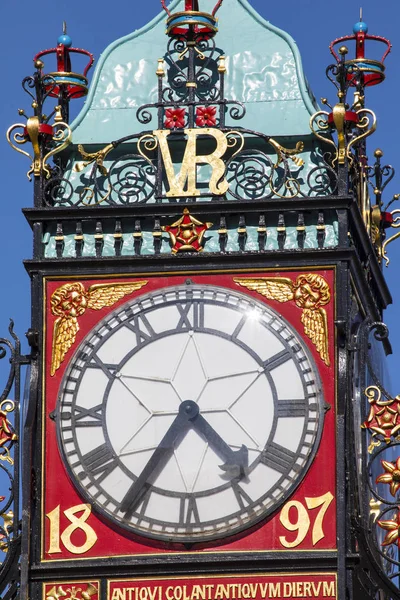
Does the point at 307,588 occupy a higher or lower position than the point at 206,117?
lower

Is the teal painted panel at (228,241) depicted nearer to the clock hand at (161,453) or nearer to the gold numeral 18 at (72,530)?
the clock hand at (161,453)

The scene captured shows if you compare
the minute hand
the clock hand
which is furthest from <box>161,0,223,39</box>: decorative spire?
the minute hand

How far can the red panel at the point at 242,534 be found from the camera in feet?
77.3

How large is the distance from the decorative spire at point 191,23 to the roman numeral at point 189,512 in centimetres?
319

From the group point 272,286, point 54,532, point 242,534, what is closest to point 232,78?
point 272,286

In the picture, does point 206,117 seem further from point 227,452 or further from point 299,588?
point 299,588

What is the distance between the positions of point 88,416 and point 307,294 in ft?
5.31

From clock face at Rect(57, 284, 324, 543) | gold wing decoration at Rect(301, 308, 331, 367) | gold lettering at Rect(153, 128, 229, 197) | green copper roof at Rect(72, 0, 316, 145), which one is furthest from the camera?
green copper roof at Rect(72, 0, 316, 145)

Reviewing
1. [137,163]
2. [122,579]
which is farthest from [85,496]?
[137,163]

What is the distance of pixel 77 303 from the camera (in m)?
24.2

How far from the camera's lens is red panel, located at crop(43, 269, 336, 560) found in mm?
23562

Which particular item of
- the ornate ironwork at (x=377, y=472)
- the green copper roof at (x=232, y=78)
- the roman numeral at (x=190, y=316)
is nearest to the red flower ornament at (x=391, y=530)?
the ornate ironwork at (x=377, y=472)

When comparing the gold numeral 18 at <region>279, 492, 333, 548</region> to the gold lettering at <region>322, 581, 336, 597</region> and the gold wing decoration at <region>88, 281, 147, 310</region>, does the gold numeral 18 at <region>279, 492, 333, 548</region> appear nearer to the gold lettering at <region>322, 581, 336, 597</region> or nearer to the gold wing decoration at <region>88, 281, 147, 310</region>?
the gold lettering at <region>322, 581, 336, 597</region>

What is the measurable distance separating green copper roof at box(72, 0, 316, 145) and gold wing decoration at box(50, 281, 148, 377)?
3.58ft
